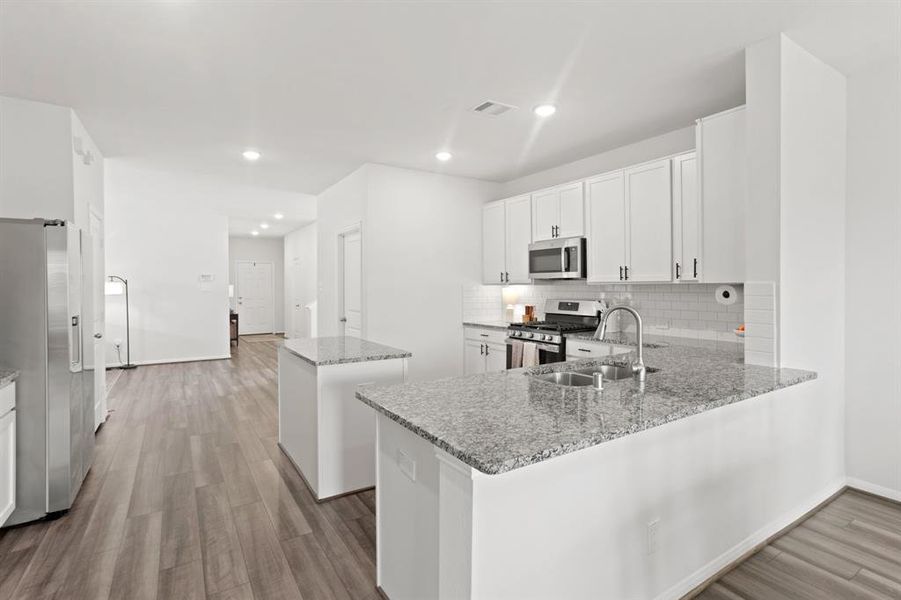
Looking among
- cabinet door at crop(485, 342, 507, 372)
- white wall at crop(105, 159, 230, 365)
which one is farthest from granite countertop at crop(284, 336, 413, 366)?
white wall at crop(105, 159, 230, 365)

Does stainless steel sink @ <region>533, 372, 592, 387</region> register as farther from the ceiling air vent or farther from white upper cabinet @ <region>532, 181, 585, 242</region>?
white upper cabinet @ <region>532, 181, 585, 242</region>

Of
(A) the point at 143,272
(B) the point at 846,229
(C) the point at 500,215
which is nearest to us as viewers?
(B) the point at 846,229

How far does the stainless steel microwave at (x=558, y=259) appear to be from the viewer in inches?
170

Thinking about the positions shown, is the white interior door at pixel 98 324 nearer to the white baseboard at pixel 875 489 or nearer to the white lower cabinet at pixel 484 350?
the white lower cabinet at pixel 484 350

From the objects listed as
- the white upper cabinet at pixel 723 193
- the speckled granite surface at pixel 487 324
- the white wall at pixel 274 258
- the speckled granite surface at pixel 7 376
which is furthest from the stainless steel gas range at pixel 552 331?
the white wall at pixel 274 258

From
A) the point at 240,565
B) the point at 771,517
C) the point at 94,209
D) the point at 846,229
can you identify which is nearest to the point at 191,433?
the point at 94,209

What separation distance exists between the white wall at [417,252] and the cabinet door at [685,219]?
8.09ft

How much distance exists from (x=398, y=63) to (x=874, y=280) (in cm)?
319

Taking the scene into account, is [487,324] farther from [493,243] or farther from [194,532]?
[194,532]

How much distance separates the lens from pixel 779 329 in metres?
2.50

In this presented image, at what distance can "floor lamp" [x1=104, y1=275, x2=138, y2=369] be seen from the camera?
7.25m

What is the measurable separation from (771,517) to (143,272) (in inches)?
340

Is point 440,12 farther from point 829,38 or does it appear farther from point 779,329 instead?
point 779,329

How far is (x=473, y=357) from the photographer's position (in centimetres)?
525
